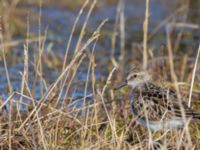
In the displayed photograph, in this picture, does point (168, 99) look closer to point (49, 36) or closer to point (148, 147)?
point (148, 147)

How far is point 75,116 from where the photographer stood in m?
7.62

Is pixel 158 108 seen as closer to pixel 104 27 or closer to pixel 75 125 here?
pixel 75 125

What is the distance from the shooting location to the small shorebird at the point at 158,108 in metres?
7.37

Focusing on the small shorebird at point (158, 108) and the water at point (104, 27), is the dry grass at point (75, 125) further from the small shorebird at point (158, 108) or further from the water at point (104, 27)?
the water at point (104, 27)

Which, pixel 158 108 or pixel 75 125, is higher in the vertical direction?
pixel 158 108

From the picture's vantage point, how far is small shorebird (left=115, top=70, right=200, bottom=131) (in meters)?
7.37

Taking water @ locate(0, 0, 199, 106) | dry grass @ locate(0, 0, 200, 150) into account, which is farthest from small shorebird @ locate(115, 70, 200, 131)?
water @ locate(0, 0, 199, 106)

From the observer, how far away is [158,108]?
7602 millimetres

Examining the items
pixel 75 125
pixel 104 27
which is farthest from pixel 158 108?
pixel 104 27

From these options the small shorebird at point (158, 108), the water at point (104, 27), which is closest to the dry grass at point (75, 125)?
the small shorebird at point (158, 108)

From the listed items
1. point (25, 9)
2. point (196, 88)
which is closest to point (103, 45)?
point (25, 9)

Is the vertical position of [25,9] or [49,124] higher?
[25,9]

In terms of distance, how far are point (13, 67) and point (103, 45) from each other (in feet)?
7.20

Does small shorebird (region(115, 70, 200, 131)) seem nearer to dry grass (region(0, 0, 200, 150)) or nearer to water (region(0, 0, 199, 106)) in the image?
dry grass (region(0, 0, 200, 150))
